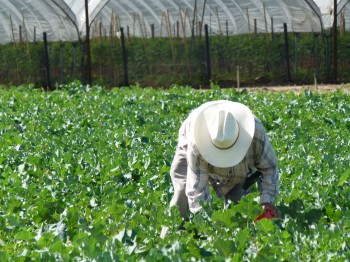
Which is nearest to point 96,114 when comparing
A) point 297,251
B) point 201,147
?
point 201,147

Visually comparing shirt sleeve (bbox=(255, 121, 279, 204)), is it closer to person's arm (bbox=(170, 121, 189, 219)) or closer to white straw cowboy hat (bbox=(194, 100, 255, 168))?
white straw cowboy hat (bbox=(194, 100, 255, 168))

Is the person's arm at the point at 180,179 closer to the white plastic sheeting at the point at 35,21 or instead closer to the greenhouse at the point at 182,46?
the greenhouse at the point at 182,46

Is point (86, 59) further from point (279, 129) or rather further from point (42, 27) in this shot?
point (279, 129)

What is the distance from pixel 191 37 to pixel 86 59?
2.61 meters

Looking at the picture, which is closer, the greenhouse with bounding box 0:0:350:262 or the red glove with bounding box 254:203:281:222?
the greenhouse with bounding box 0:0:350:262

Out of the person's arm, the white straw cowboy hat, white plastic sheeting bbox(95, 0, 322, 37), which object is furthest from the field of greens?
white plastic sheeting bbox(95, 0, 322, 37)

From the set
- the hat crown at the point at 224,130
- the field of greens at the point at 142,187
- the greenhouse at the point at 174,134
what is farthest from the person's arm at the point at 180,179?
the hat crown at the point at 224,130

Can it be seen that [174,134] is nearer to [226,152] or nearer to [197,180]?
[197,180]

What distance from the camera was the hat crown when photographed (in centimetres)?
529

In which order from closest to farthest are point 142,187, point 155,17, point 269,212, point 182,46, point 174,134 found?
point 269,212 < point 142,187 < point 174,134 < point 182,46 < point 155,17

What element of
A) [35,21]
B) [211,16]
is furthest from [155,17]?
[35,21]

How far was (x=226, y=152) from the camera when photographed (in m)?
5.35

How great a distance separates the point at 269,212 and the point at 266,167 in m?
Answer: 0.28

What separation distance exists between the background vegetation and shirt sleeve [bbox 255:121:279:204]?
17.3m
